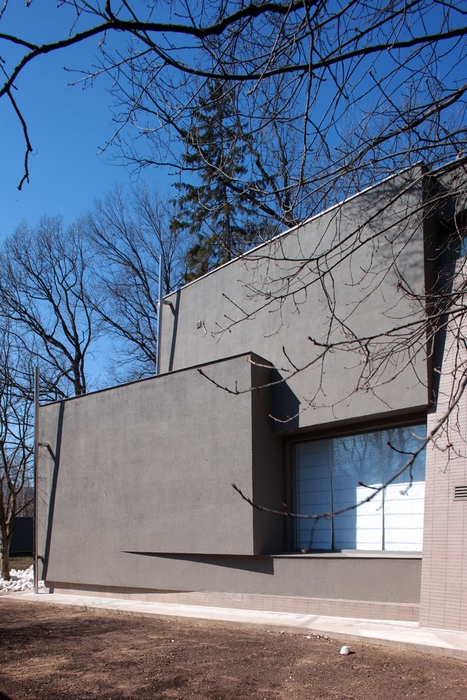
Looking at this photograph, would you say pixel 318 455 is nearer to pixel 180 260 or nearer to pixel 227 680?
pixel 227 680

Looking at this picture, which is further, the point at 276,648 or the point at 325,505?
the point at 325,505

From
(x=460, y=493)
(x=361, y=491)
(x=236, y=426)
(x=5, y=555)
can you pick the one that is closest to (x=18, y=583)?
(x=5, y=555)

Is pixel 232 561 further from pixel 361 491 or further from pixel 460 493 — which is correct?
pixel 460 493

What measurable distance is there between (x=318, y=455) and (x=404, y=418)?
1915 mm

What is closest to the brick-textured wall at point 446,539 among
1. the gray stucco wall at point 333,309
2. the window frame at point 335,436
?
the gray stucco wall at point 333,309

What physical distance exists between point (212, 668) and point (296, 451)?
5532 millimetres

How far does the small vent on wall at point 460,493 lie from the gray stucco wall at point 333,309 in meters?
1.37

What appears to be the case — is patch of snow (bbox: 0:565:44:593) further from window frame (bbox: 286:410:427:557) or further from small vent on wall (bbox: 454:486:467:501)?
small vent on wall (bbox: 454:486:467:501)

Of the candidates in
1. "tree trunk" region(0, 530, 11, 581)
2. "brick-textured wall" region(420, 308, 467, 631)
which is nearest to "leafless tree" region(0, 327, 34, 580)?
"tree trunk" region(0, 530, 11, 581)

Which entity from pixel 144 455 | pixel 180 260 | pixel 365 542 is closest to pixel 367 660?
pixel 365 542

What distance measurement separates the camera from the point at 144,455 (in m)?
12.5

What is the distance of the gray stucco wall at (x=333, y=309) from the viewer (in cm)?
905

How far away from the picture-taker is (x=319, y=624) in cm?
809

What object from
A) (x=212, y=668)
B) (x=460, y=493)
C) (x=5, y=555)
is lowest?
(x=5, y=555)
